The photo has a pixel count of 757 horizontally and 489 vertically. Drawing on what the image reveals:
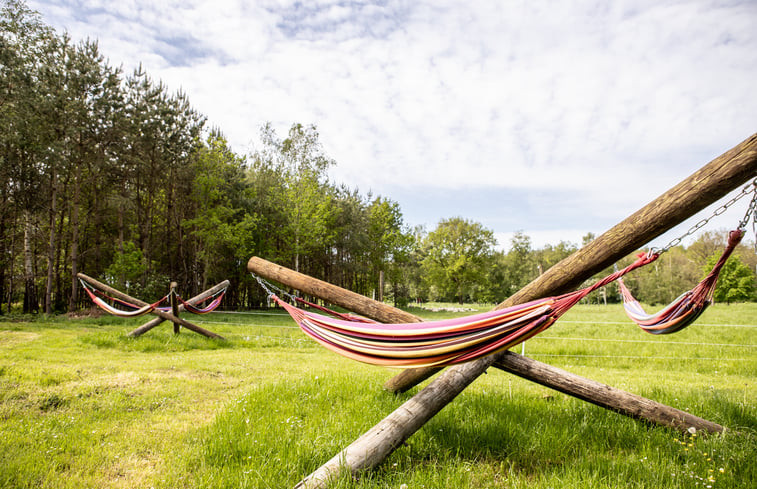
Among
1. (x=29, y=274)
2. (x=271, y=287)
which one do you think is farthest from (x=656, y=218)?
(x=29, y=274)

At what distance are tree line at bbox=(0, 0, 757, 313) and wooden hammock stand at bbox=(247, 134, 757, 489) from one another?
436 cm

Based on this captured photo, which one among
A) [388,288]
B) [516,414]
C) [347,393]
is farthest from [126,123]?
[388,288]

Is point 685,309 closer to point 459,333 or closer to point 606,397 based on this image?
point 606,397

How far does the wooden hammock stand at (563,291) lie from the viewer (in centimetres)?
170

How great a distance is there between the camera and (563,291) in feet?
6.66

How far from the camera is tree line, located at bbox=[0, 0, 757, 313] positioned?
11.4 meters

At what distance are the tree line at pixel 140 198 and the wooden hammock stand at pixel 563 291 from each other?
436 centimetres

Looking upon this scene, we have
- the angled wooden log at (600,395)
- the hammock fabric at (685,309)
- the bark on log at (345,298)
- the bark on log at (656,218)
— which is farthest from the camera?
the hammock fabric at (685,309)

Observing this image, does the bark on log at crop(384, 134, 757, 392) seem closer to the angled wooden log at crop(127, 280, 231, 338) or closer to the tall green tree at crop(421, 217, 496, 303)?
the angled wooden log at crop(127, 280, 231, 338)

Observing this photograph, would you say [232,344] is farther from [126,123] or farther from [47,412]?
[126,123]

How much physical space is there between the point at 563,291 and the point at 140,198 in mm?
18623

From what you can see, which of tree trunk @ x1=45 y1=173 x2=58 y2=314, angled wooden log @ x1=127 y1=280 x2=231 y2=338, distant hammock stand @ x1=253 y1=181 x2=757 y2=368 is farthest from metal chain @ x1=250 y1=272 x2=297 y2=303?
tree trunk @ x1=45 y1=173 x2=58 y2=314

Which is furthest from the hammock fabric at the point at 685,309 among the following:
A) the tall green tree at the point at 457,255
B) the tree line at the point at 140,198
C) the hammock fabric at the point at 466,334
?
the tall green tree at the point at 457,255

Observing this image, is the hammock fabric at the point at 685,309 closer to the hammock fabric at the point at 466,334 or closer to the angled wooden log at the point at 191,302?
the hammock fabric at the point at 466,334
